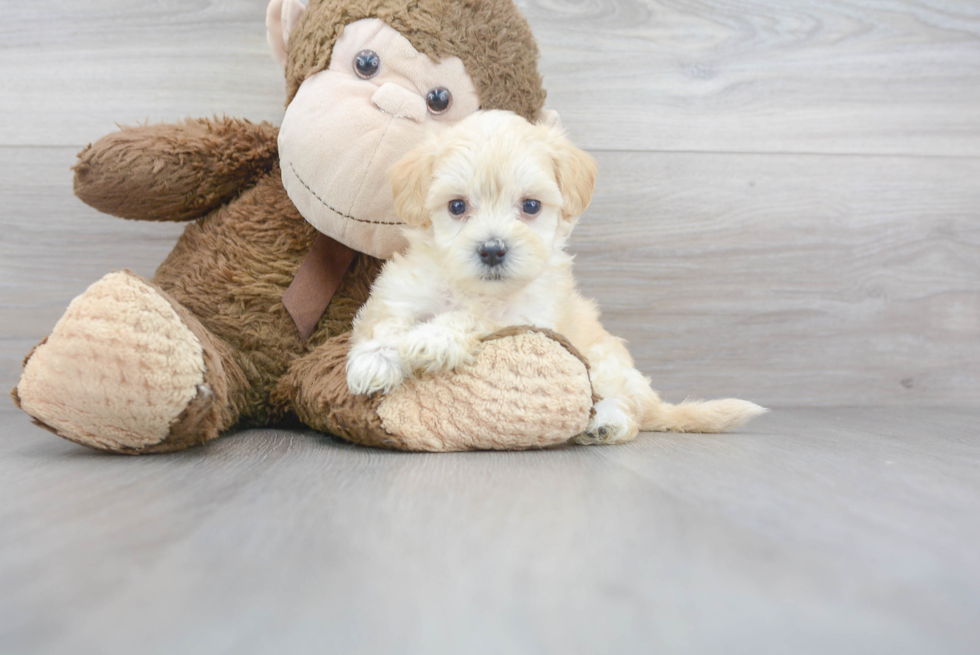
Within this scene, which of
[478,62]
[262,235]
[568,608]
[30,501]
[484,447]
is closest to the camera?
[568,608]

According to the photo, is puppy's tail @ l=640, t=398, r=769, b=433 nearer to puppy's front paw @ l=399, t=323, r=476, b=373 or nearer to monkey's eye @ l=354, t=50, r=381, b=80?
puppy's front paw @ l=399, t=323, r=476, b=373

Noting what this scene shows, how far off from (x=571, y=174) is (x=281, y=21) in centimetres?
64

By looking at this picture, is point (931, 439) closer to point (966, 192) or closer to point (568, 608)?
point (966, 192)

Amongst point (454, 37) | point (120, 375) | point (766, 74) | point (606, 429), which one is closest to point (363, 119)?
point (454, 37)

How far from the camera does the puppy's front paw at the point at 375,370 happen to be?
0.95 m

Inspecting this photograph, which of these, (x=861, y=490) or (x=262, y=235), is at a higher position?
(x=262, y=235)

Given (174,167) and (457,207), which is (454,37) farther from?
(174,167)

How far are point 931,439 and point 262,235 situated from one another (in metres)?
1.27

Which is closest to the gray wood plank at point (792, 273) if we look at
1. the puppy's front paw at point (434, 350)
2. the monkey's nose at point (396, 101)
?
the monkey's nose at point (396, 101)

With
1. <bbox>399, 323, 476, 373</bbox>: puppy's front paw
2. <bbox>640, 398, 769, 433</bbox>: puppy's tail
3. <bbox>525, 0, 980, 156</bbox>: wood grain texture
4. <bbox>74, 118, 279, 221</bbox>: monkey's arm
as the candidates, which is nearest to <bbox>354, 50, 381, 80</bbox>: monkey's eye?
<bbox>74, 118, 279, 221</bbox>: monkey's arm

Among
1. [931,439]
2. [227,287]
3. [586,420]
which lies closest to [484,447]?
[586,420]

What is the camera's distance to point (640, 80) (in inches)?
64.0

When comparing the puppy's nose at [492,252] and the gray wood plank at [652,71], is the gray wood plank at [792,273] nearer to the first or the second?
the gray wood plank at [652,71]

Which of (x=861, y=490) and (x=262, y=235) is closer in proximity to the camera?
(x=861, y=490)
